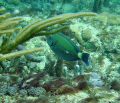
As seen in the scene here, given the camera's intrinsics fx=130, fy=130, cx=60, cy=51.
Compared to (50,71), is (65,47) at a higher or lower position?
higher

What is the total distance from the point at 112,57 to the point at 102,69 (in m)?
0.78

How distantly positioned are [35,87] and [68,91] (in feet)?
1.61

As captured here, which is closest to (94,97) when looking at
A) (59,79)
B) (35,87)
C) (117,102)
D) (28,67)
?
(117,102)

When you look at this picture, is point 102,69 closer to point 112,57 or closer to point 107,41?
point 112,57

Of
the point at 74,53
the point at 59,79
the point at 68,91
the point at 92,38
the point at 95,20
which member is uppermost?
the point at 95,20

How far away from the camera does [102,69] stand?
Answer: 13.0 ft

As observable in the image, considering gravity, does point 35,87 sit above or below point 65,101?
above

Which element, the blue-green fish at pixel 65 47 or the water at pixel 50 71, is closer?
the water at pixel 50 71

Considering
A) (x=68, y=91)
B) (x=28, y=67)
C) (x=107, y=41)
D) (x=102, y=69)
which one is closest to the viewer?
(x=68, y=91)

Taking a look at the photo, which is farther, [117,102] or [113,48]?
[113,48]

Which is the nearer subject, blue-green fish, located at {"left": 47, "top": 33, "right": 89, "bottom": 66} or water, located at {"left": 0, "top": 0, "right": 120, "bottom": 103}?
water, located at {"left": 0, "top": 0, "right": 120, "bottom": 103}

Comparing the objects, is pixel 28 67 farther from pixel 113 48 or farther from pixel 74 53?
pixel 113 48

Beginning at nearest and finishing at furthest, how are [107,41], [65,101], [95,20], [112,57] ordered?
[65,101]
[112,57]
[107,41]
[95,20]

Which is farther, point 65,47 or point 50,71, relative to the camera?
point 50,71
